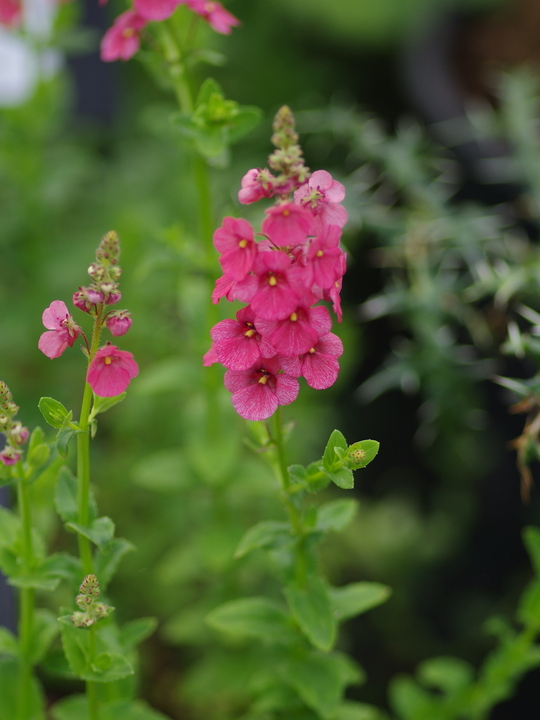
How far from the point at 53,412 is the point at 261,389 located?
0.43ft

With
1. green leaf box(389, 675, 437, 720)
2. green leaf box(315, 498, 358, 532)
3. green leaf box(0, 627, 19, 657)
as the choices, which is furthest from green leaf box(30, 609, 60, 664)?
green leaf box(389, 675, 437, 720)

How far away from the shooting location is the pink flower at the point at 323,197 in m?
0.45

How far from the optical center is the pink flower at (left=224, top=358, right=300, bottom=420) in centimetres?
44

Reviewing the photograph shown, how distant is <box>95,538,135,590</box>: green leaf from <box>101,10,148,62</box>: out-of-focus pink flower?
0.45 m

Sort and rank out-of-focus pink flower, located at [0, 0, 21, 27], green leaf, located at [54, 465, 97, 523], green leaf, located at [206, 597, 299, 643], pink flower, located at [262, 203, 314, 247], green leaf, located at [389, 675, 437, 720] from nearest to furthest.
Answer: pink flower, located at [262, 203, 314, 247], green leaf, located at [54, 465, 97, 523], green leaf, located at [206, 597, 299, 643], green leaf, located at [389, 675, 437, 720], out-of-focus pink flower, located at [0, 0, 21, 27]

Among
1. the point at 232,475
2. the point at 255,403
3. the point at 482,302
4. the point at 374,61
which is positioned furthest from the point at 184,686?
the point at 374,61

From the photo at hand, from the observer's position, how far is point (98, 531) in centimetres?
50

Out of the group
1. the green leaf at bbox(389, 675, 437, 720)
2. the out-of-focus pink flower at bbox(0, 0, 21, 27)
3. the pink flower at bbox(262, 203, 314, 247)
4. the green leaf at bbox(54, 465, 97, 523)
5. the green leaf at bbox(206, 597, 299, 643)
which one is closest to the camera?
the pink flower at bbox(262, 203, 314, 247)

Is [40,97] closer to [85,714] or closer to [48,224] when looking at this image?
[48,224]

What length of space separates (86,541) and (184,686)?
56 centimetres

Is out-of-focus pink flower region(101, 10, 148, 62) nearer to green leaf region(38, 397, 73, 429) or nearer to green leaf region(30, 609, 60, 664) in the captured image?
green leaf region(38, 397, 73, 429)

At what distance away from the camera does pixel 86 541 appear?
0.52 metres

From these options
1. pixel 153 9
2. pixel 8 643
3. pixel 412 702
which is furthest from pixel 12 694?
pixel 153 9

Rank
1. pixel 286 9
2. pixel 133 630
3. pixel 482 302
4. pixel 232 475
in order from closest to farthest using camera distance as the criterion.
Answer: pixel 133 630 → pixel 232 475 → pixel 482 302 → pixel 286 9
